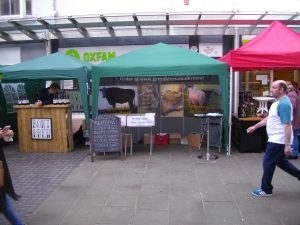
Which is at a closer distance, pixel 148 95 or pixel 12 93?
pixel 148 95

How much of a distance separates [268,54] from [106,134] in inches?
151

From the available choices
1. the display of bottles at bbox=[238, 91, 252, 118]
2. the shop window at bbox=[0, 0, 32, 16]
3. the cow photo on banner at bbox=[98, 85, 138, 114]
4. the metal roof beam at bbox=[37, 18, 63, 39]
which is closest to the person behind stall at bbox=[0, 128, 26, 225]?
the cow photo on banner at bbox=[98, 85, 138, 114]

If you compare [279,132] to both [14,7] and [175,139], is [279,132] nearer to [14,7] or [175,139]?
[175,139]

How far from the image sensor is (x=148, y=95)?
9938 millimetres

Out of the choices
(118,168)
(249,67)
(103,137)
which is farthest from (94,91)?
(249,67)

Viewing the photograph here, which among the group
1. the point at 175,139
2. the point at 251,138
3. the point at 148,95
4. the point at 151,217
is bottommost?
the point at 151,217

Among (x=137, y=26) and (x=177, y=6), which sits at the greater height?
(x=177, y=6)

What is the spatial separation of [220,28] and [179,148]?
500 cm

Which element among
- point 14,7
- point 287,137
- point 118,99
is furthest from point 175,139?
point 14,7

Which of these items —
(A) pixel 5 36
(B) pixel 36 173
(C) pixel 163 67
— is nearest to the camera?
(B) pixel 36 173

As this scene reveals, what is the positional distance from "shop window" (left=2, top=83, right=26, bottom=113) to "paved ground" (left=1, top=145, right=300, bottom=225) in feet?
12.6

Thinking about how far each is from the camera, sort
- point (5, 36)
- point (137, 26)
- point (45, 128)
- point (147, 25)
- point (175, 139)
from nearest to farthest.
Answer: point (45, 128) < point (175, 139) < point (137, 26) < point (147, 25) < point (5, 36)

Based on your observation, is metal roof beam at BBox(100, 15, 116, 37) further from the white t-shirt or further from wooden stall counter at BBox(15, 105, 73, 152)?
the white t-shirt

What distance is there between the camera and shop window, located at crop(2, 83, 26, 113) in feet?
34.8
